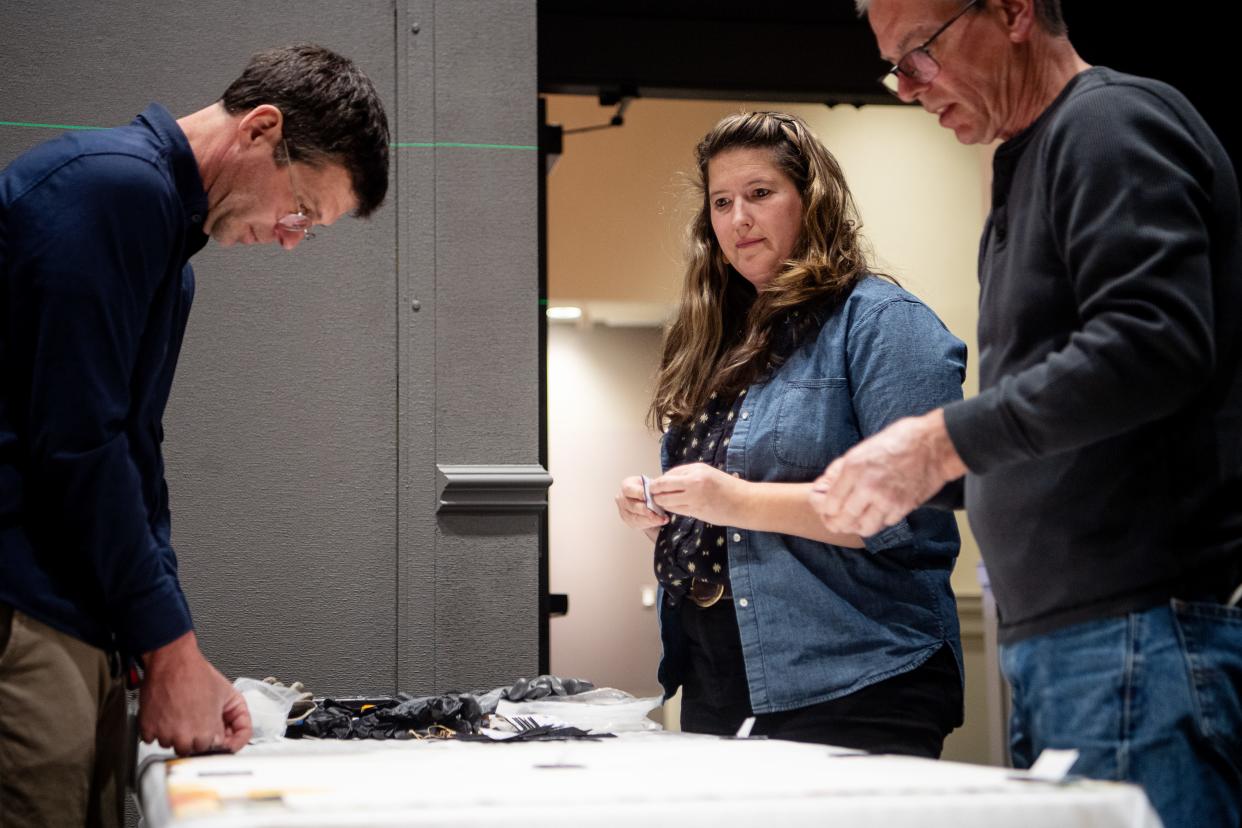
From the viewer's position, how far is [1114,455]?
4.13ft

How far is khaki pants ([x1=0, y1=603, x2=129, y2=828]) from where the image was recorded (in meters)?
1.51

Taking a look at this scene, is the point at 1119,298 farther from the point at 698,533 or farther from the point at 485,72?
the point at 485,72

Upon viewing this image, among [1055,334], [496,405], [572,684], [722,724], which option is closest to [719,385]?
[722,724]

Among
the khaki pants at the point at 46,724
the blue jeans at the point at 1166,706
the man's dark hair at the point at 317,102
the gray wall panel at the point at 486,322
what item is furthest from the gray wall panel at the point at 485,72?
the blue jeans at the point at 1166,706

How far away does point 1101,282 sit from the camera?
4.02 ft

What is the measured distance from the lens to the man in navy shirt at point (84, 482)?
150 centimetres

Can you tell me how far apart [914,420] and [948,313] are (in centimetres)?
493

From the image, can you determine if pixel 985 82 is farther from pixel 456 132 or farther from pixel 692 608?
pixel 456 132

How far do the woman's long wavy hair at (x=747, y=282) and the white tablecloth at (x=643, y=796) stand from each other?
895 millimetres

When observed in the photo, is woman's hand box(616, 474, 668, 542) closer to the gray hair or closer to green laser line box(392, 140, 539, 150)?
the gray hair

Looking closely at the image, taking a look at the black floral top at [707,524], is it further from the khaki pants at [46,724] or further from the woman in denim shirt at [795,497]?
the khaki pants at [46,724]

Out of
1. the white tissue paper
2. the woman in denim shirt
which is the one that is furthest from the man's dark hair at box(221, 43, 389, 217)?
the white tissue paper

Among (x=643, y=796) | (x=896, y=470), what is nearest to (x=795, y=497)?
(x=896, y=470)

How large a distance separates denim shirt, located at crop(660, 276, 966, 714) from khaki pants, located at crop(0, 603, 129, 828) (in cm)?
90
